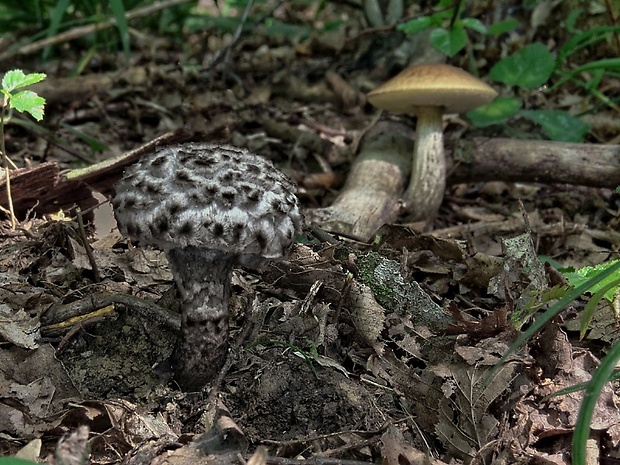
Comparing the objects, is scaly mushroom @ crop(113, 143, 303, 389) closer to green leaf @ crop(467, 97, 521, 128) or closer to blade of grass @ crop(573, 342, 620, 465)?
blade of grass @ crop(573, 342, 620, 465)

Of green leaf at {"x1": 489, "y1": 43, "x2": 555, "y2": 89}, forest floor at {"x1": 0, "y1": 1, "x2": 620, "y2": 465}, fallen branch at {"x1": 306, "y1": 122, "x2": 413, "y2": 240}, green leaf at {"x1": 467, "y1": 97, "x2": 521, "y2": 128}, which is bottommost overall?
fallen branch at {"x1": 306, "y1": 122, "x2": 413, "y2": 240}

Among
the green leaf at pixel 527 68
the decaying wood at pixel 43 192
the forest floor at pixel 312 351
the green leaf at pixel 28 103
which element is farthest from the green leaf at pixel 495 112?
the green leaf at pixel 28 103

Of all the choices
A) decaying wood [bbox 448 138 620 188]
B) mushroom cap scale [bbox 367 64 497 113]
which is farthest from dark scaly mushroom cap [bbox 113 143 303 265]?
decaying wood [bbox 448 138 620 188]

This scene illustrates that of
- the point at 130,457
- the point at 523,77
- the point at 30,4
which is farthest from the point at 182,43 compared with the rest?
the point at 130,457

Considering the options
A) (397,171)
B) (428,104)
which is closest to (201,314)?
(397,171)

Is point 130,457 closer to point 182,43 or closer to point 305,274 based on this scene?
point 305,274

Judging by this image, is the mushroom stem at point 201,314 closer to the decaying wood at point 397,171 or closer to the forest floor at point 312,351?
the forest floor at point 312,351

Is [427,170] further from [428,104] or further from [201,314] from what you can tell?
[201,314]
